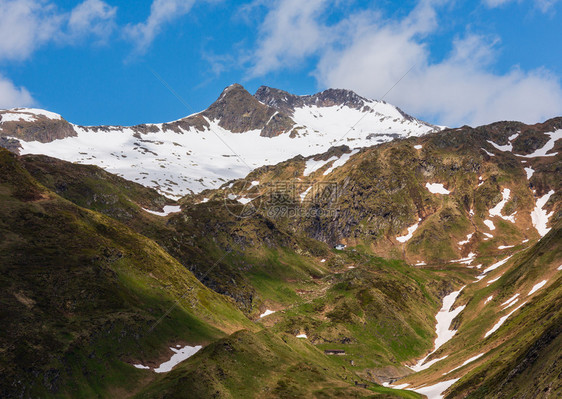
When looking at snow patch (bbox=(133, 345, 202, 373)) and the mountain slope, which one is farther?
snow patch (bbox=(133, 345, 202, 373))

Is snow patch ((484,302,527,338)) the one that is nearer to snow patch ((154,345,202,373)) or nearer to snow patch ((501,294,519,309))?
snow patch ((501,294,519,309))

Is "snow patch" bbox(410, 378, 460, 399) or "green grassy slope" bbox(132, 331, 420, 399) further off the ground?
"green grassy slope" bbox(132, 331, 420, 399)

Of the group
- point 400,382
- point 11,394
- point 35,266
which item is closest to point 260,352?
Result: point 11,394

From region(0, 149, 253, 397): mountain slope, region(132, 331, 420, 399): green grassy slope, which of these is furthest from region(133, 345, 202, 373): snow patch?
region(132, 331, 420, 399): green grassy slope

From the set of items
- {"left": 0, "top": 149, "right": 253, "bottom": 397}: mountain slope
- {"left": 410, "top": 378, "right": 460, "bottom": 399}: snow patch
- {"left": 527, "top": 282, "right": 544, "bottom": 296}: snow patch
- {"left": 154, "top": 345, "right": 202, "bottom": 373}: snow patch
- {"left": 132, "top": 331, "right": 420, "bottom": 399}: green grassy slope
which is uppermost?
{"left": 0, "top": 149, "right": 253, "bottom": 397}: mountain slope

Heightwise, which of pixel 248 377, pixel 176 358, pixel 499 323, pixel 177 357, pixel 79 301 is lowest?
pixel 499 323

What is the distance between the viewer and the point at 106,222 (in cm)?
14650

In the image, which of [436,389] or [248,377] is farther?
[436,389]

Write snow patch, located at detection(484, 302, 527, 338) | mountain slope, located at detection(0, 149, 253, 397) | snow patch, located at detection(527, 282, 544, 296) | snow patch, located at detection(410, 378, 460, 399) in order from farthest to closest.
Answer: snow patch, located at detection(527, 282, 544, 296)
snow patch, located at detection(484, 302, 527, 338)
snow patch, located at detection(410, 378, 460, 399)
mountain slope, located at detection(0, 149, 253, 397)

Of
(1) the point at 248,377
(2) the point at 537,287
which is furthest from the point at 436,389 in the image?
(2) the point at 537,287

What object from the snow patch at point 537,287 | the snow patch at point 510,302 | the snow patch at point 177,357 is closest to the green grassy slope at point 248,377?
the snow patch at point 177,357

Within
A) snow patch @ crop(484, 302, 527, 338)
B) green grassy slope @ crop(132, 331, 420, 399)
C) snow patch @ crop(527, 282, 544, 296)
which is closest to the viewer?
green grassy slope @ crop(132, 331, 420, 399)

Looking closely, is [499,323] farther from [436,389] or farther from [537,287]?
[436,389]

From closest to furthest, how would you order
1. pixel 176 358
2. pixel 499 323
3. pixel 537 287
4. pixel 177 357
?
pixel 176 358 → pixel 177 357 → pixel 537 287 → pixel 499 323
